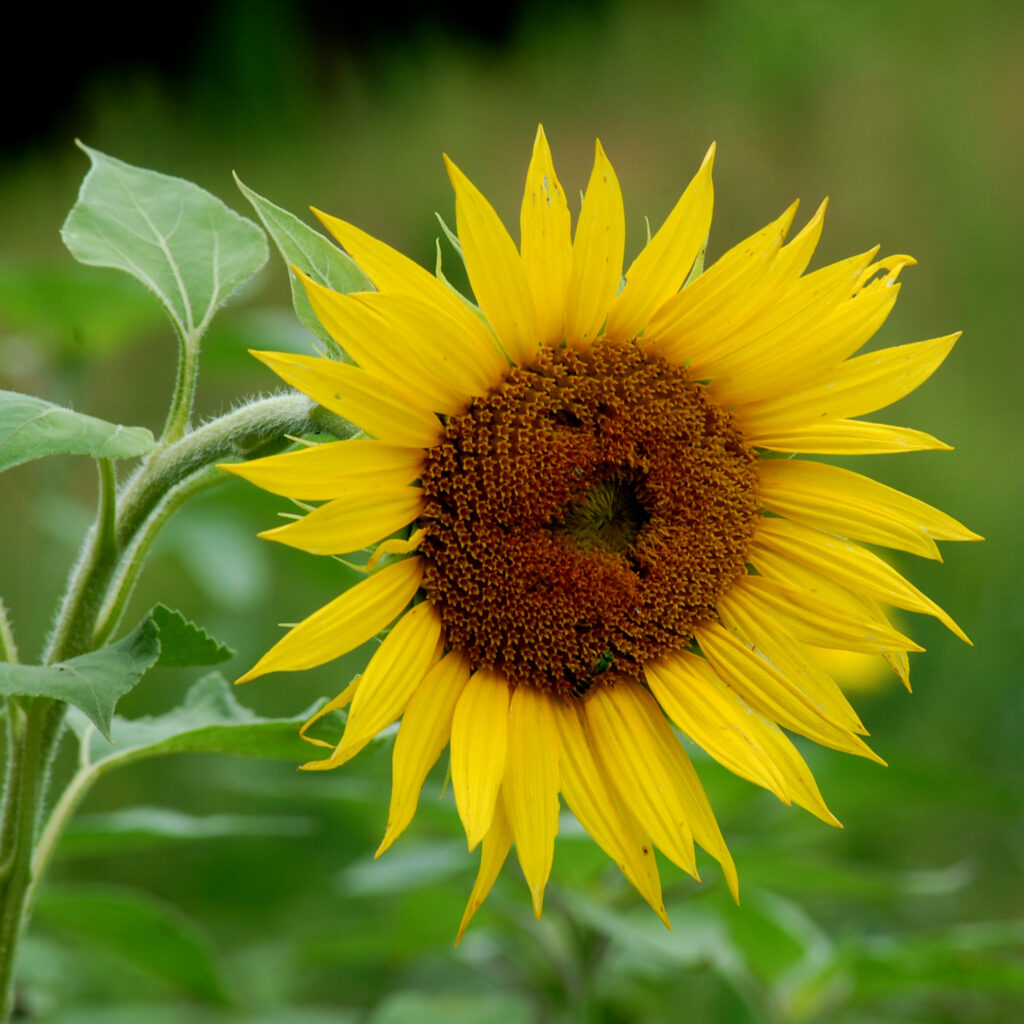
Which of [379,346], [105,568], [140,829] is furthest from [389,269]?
[140,829]

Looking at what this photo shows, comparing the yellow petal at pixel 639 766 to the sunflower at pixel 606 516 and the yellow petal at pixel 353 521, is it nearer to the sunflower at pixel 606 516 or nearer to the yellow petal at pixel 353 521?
the sunflower at pixel 606 516

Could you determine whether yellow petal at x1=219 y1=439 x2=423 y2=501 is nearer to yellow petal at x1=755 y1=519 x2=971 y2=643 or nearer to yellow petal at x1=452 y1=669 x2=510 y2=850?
yellow petal at x1=452 y1=669 x2=510 y2=850

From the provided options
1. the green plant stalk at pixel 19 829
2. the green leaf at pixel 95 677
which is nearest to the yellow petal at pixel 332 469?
the green leaf at pixel 95 677

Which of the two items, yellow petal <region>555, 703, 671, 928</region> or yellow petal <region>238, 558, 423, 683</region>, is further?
yellow petal <region>555, 703, 671, 928</region>

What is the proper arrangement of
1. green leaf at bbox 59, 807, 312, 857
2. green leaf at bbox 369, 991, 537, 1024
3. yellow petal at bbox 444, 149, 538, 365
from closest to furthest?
yellow petal at bbox 444, 149, 538, 365 < green leaf at bbox 59, 807, 312, 857 < green leaf at bbox 369, 991, 537, 1024

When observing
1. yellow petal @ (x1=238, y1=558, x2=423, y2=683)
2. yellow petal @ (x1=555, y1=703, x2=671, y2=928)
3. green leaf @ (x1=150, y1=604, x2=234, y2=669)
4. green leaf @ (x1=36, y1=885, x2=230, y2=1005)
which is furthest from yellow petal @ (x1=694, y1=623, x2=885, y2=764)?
green leaf @ (x1=36, y1=885, x2=230, y2=1005)

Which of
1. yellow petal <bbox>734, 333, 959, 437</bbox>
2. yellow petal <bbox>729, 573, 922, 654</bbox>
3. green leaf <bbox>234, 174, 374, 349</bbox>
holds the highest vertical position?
yellow petal <bbox>734, 333, 959, 437</bbox>
